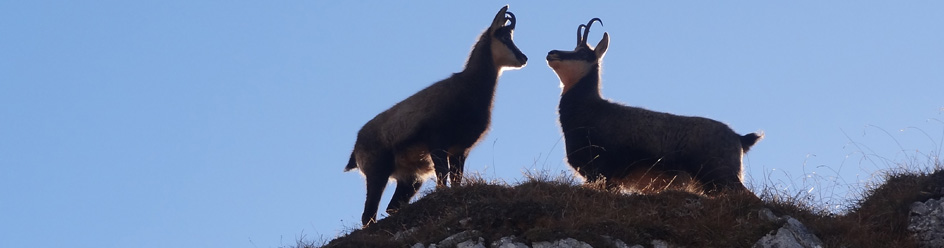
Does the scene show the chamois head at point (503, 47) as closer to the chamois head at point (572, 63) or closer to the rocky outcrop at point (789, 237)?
the chamois head at point (572, 63)

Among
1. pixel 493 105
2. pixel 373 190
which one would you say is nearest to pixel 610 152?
pixel 493 105

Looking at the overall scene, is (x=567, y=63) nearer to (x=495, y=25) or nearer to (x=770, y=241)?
(x=495, y=25)

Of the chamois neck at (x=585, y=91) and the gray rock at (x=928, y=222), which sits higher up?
the chamois neck at (x=585, y=91)

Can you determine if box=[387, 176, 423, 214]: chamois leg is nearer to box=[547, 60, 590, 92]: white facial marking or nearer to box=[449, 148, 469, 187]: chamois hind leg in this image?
box=[449, 148, 469, 187]: chamois hind leg

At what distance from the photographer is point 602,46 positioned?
1573 cm

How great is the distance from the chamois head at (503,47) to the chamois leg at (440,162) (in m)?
1.62

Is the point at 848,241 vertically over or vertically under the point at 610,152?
under

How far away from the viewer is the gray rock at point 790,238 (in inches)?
412

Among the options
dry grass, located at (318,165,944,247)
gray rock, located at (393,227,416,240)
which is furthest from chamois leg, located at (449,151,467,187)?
gray rock, located at (393,227,416,240)

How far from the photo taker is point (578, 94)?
1491 centimetres

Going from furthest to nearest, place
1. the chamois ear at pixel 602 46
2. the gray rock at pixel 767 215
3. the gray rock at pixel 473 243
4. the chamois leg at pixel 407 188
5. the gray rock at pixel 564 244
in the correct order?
the chamois ear at pixel 602 46
the chamois leg at pixel 407 188
the gray rock at pixel 767 215
the gray rock at pixel 473 243
the gray rock at pixel 564 244

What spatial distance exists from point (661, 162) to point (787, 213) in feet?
8.32

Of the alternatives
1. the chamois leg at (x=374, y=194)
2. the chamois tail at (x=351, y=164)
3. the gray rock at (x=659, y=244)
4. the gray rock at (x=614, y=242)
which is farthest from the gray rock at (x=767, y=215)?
the chamois tail at (x=351, y=164)

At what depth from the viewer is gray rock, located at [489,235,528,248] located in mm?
10477
